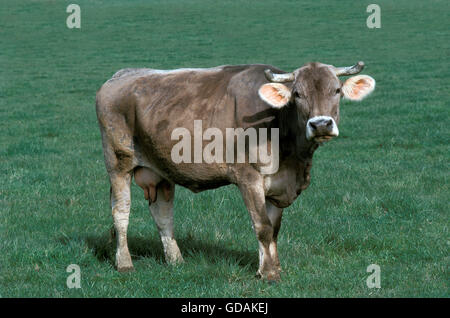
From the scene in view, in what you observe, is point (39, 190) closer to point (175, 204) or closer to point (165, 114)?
point (175, 204)

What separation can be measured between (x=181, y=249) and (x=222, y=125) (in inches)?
69.3

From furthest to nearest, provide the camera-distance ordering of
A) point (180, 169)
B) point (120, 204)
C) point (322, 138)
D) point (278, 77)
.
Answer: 1. point (120, 204)
2. point (180, 169)
3. point (278, 77)
4. point (322, 138)

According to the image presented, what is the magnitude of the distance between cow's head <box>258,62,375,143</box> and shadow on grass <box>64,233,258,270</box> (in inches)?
64.2

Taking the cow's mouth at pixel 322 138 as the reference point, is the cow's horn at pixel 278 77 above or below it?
above

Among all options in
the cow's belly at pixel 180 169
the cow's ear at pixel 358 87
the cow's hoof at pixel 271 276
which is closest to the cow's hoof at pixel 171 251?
the cow's belly at pixel 180 169

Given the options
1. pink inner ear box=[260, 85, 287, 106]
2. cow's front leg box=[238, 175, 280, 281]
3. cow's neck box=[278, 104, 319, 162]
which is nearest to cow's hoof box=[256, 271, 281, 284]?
cow's front leg box=[238, 175, 280, 281]

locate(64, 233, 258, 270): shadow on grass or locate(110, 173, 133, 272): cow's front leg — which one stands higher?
locate(110, 173, 133, 272): cow's front leg

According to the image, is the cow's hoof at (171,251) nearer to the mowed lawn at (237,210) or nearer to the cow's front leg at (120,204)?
the mowed lawn at (237,210)

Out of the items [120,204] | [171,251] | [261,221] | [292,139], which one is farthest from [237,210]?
[292,139]

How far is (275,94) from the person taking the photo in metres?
5.62

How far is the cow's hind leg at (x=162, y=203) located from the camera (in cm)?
686

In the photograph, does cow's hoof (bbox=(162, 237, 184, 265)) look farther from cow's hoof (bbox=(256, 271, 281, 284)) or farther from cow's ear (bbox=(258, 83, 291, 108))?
cow's ear (bbox=(258, 83, 291, 108))

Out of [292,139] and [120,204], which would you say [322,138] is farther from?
[120,204]

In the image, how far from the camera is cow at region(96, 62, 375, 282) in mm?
5570
